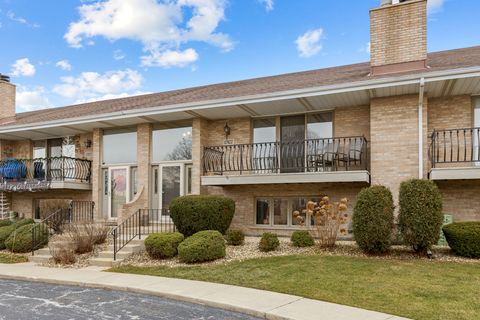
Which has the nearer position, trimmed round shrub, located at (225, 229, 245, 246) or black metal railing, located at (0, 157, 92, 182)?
trimmed round shrub, located at (225, 229, 245, 246)

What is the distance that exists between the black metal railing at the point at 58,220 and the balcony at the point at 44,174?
2.67ft

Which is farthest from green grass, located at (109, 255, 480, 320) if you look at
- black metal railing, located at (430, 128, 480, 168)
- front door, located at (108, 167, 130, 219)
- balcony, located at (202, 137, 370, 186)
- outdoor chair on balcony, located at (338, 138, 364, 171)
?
front door, located at (108, 167, 130, 219)

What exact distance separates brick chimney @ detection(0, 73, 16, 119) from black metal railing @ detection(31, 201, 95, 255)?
8050 mm

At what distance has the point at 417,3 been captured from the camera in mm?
11281

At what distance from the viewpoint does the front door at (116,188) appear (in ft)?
50.2

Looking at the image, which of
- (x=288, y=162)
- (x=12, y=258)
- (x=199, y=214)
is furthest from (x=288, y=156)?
(x=12, y=258)

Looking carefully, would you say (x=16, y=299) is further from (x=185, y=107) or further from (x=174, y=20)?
(x=174, y=20)

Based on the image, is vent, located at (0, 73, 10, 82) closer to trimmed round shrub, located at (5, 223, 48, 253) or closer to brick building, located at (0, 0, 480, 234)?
brick building, located at (0, 0, 480, 234)

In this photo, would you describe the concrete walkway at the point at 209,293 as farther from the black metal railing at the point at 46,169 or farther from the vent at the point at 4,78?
the vent at the point at 4,78

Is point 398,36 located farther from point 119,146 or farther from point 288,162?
point 119,146

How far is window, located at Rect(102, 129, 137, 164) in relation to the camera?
1534 cm

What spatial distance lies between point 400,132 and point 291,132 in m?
3.49

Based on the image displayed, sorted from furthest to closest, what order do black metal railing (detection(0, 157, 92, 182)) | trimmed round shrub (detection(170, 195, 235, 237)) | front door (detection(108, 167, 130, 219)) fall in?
1. black metal railing (detection(0, 157, 92, 182))
2. front door (detection(108, 167, 130, 219))
3. trimmed round shrub (detection(170, 195, 235, 237))

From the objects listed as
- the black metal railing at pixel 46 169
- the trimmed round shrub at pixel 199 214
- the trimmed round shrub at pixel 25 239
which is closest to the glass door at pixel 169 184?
the trimmed round shrub at pixel 199 214
